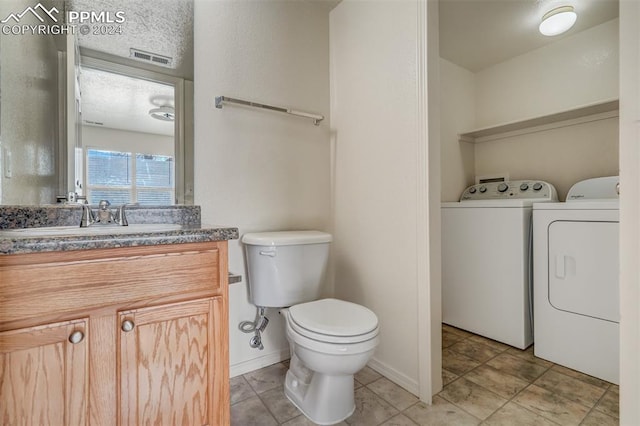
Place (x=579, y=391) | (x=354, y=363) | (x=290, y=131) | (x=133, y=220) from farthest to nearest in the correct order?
(x=290, y=131), (x=579, y=391), (x=133, y=220), (x=354, y=363)

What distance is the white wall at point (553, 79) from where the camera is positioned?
2.19m

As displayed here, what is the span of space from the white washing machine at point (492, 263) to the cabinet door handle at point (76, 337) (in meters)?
2.25

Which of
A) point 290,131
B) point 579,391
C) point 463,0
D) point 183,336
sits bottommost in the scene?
point 579,391

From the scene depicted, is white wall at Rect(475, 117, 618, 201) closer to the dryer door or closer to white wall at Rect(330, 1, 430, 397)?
the dryer door

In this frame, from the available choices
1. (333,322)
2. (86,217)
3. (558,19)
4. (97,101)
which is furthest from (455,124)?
(86,217)

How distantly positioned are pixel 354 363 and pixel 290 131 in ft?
4.42

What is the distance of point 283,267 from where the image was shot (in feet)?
5.10

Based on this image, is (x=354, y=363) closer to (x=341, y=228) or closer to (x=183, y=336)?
(x=183, y=336)

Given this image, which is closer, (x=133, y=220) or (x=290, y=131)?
(x=133, y=220)

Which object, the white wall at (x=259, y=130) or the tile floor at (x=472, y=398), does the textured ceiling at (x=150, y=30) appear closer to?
the white wall at (x=259, y=130)

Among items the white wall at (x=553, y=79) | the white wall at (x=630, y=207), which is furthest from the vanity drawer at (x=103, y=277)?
the white wall at (x=553, y=79)

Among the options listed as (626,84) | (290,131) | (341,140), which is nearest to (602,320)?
(626,84)

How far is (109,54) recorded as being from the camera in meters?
1.36

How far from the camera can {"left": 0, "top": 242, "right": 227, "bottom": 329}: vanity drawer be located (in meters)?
0.74
